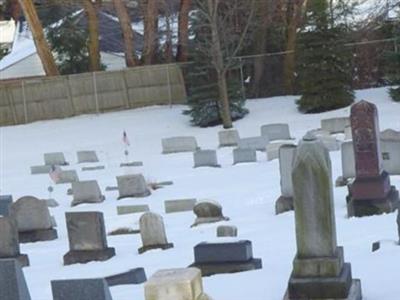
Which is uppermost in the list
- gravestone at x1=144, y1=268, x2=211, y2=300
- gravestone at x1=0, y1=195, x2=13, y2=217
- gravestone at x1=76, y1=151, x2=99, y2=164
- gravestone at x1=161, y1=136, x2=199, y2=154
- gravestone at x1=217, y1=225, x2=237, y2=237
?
gravestone at x1=144, y1=268, x2=211, y2=300

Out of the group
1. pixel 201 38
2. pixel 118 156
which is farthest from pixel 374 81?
pixel 118 156

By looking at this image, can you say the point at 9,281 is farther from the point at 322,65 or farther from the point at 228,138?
the point at 322,65

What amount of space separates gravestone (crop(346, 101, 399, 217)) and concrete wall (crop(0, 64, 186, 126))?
76.1 ft

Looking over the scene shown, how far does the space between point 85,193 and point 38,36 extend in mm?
18856

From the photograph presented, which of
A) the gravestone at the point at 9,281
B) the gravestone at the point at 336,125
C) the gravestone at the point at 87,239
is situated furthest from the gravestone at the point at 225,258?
the gravestone at the point at 336,125

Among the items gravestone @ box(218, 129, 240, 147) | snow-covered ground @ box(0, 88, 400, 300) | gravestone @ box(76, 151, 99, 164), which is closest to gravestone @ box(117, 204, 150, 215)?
snow-covered ground @ box(0, 88, 400, 300)

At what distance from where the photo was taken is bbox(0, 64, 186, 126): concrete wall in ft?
114

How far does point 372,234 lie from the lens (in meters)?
10.3

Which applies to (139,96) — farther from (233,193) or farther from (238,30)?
(233,193)

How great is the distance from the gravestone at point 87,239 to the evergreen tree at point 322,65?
1912cm

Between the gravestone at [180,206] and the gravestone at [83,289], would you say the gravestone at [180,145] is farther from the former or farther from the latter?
the gravestone at [83,289]

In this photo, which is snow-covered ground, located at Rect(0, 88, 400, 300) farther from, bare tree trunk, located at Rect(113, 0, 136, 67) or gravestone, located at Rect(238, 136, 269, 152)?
bare tree trunk, located at Rect(113, 0, 136, 67)

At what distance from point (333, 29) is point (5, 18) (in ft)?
83.4

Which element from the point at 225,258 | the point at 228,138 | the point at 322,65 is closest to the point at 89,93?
the point at 322,65
